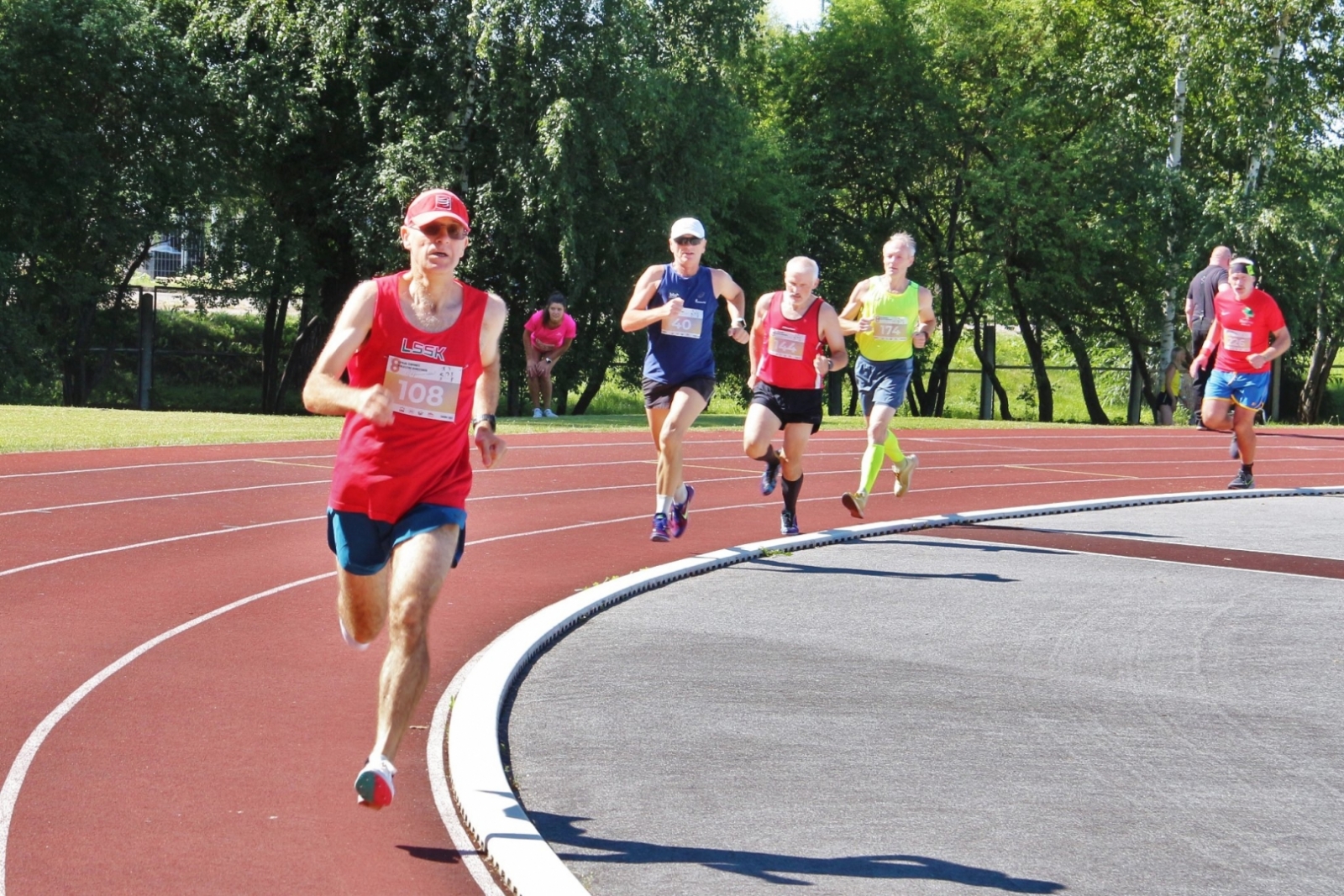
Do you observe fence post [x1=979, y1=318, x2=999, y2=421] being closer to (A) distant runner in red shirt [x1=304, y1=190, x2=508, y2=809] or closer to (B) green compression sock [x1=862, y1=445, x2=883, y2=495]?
(B) green compression sock [x1=862, y1=445, x2=883, y2=495]

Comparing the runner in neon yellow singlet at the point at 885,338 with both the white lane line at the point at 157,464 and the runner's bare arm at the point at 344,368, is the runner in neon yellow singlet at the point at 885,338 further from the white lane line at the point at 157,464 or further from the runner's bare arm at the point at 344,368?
the runner's bare arm at the point at 344,368

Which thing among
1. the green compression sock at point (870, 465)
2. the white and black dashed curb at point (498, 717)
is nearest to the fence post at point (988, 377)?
the green compression sock at point (870, 465)

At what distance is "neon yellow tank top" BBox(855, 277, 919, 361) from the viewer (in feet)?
40.2

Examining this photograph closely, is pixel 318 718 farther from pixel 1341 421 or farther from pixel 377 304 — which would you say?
pixel 1341 421

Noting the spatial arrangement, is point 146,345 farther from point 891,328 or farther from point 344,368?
point 344,368

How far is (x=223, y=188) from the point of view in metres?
31.8

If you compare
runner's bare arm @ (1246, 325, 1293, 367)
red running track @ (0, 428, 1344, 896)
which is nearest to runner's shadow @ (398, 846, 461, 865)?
red running track @ (0, 428, 1344, 896)

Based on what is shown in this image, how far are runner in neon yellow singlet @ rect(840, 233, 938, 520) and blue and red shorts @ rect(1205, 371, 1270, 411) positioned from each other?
14.9 ft

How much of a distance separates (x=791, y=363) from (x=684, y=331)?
3.28ft

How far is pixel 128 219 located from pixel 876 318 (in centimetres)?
2204

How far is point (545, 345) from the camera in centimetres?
2450

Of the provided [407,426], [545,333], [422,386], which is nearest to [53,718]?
[407,426]

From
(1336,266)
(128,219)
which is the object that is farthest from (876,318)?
(1336,266)

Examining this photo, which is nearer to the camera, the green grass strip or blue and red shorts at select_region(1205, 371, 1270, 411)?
blue and red shorts at select_region(1205, 371, 1270, 411)
